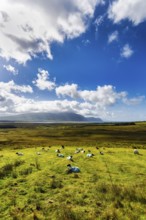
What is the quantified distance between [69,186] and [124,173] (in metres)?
7.86

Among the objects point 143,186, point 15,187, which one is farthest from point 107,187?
point 15,187

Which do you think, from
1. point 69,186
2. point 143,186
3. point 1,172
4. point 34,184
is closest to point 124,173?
point 143,186

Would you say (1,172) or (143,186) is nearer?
(143,186)

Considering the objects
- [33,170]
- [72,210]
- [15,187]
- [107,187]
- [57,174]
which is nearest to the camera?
[72,210]

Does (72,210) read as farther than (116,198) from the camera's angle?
No

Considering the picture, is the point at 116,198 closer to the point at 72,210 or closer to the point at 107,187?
the point at 107,187

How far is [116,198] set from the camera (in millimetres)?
16797

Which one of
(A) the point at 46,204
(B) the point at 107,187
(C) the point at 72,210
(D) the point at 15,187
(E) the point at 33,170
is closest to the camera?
(C) the point at 72,210

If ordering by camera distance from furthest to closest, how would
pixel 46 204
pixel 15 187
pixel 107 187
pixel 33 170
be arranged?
1. pixel 33 170
2. pixel 15 187
3. pixel 107 187
4. pixel 46 204

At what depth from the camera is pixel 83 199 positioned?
677 inches

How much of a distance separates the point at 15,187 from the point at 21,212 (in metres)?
5.39

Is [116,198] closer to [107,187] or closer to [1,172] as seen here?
[107,187]

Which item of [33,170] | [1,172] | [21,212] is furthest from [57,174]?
[21,212]

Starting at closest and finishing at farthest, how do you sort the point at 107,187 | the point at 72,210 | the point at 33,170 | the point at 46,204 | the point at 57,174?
the point at 72,210 → the point at 46,204 → the point at 107,187 → the point at 57,174 → the point at 33,170
